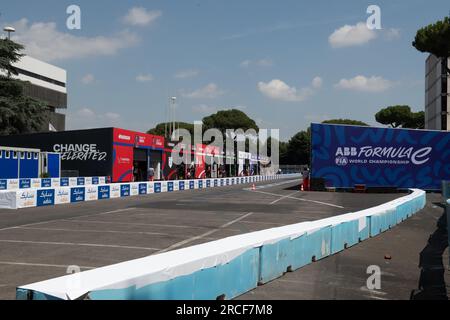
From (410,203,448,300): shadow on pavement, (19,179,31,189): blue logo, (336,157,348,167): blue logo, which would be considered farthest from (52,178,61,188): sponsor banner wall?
(410,203,448,300): shadow on pavement

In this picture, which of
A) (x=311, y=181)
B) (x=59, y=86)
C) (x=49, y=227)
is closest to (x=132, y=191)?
(x=311, y=181)

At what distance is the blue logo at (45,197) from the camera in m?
23.1

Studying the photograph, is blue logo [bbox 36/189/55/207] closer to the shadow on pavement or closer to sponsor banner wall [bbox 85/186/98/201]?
sponsor banner wall [bbox 85/186/98/201]

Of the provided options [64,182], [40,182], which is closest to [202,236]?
[40,182]

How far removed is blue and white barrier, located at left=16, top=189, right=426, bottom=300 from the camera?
4.46 m

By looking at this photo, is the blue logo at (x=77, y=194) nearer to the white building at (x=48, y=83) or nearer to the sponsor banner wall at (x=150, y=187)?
the sponsor banner wall at (x=150, y=187)

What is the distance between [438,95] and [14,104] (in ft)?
227

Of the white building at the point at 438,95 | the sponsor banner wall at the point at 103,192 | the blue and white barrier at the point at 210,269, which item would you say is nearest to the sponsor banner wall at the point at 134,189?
the sponsor banner wall at the point at 103,192

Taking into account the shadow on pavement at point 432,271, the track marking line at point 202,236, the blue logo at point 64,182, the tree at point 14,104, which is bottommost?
the shadow on pavement at point 432,271

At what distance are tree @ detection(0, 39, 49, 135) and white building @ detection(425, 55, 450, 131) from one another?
62.7m

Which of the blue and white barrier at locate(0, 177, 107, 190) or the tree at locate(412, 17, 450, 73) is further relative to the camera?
the tree at locate(412, 17, 450, 73)

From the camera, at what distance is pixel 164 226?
50.5 feet

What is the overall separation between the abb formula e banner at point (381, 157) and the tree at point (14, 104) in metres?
27.8
